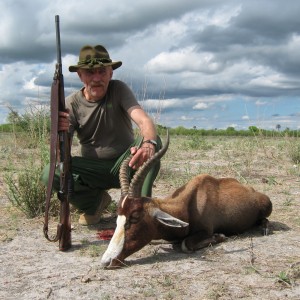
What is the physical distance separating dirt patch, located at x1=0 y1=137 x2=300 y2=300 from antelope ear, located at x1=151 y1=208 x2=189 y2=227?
37 centimetres

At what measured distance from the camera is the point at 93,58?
624 centimetres

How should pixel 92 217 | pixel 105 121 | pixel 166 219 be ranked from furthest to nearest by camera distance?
pixel 92 217, pixel 105 121, pixel 166 219

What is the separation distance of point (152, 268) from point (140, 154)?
4.32 feet

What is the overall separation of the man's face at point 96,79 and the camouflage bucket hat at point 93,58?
11cm

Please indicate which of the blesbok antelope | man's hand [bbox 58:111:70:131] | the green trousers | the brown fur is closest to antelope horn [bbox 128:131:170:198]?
the blesbok antelope

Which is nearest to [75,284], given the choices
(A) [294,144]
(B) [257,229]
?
(B) [257,229]

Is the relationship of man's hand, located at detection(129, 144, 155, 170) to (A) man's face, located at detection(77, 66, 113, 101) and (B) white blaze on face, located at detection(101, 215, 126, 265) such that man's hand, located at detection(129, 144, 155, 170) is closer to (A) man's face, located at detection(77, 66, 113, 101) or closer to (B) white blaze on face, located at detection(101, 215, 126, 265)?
(B) white blaze on face, located at detection(101, 215, 126, 265)

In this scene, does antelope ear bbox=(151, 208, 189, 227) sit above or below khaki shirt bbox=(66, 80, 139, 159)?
below

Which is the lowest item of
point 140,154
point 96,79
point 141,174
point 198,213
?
point 198,213

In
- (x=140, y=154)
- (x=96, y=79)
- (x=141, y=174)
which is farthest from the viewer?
(x=96, y=79)

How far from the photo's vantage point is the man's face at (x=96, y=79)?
6.37 metres

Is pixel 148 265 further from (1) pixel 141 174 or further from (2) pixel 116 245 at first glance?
(1) pixel 141 174

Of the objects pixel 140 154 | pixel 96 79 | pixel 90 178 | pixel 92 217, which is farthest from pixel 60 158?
pixel 92 217

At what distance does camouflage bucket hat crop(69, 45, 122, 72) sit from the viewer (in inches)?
245
